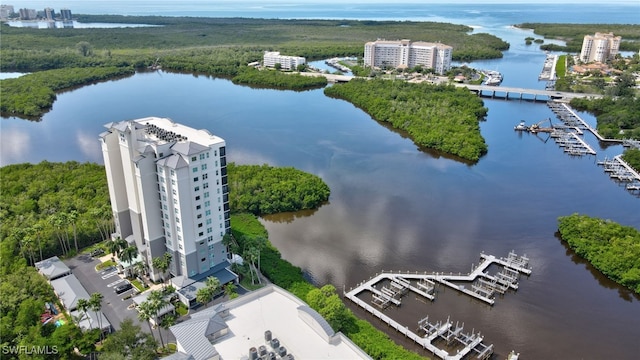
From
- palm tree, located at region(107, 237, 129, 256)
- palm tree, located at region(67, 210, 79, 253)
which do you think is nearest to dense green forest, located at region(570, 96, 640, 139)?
palm tree, located at region(107, 237, 129, 256)

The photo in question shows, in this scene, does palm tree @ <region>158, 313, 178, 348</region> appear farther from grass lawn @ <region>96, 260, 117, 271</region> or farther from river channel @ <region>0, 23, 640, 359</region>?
river channel @ <region>0, 23, 640, 359</region>

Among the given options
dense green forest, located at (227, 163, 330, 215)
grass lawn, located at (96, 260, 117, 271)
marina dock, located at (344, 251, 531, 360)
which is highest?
dense green forest, located at (227, 163, 330, 215)

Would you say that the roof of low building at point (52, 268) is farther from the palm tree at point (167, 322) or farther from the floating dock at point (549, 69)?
the floating dock at point (549, 69)

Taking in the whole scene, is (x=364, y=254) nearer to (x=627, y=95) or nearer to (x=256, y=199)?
(x=256, y=199)

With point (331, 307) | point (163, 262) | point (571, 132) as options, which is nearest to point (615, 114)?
point (571, 132)

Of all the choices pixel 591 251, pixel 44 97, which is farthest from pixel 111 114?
pixel 591 251

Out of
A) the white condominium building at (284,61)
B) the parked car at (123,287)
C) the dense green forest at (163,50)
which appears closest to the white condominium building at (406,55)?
the white condominium building at (284,61)
